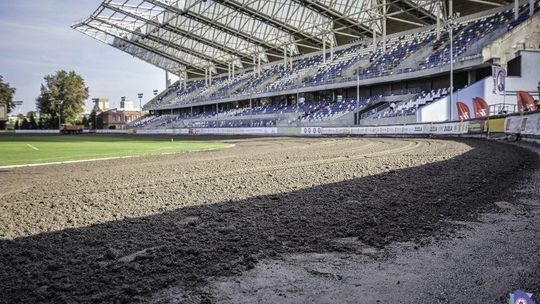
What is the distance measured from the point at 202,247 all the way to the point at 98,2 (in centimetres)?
6322

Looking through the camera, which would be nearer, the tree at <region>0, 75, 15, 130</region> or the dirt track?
the dirt track

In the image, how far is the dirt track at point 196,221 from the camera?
12.5ft

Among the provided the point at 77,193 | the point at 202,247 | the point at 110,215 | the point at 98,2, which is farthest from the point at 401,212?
the point at 98,2

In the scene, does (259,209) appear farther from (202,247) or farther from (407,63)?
(407,63)

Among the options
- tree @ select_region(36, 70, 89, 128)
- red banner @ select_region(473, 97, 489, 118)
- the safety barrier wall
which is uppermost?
tree @ select_region(36, 70, 89, 128)

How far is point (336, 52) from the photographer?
64.2 metres

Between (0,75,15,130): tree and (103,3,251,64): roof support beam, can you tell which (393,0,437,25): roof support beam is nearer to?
(103,3,251,64): roof support beam

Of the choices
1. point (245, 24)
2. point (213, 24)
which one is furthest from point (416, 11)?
point (213, 24)

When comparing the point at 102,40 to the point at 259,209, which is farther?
the point at 102,40

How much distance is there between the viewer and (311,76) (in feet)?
204

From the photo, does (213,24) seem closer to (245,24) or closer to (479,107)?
(245,24)

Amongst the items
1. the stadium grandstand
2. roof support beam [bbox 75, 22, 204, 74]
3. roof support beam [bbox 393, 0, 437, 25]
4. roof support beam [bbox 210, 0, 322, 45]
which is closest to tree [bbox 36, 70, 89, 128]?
the stadium grandstand

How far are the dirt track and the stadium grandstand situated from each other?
90.6 feet

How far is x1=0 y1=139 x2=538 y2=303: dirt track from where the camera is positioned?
381 cm
